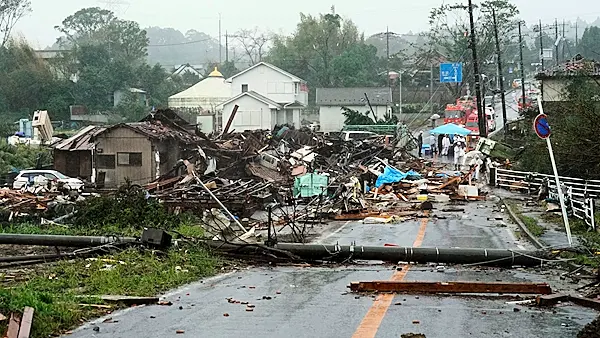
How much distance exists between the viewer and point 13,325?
7.91m

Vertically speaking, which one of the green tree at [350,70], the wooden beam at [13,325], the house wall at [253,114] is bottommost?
the wooden beam at [13,325]

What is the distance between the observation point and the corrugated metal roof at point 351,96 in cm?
8556

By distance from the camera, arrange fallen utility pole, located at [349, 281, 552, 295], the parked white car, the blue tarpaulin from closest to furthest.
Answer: fallen utility pole, located at [349, 281, 552, 295]
the blue tarpaulin
the parked white car

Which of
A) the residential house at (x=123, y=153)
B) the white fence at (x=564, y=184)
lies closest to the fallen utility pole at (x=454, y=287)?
the white fence at (x=564, y=184)

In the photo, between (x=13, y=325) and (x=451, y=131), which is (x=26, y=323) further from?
(x=451, y=131)

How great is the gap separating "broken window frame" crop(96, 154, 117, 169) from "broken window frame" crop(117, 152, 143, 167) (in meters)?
0.31

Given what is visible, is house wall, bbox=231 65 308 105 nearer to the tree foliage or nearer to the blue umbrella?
the blue umbrella

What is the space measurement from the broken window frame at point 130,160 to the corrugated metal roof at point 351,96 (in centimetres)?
4293

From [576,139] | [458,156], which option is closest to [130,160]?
[458,156]

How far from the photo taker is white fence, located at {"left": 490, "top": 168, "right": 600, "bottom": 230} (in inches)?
862

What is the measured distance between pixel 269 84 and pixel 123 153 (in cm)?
4361

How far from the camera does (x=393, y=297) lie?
36.5 feet

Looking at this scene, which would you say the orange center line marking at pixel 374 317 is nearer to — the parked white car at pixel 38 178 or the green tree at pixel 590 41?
the parked white car at pixel 38 178

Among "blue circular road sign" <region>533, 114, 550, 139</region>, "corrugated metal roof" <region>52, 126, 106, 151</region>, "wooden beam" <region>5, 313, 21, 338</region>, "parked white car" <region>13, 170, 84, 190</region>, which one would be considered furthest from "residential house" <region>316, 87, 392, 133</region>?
"wooden beam" <region>5, 313, 21, 338</region>
